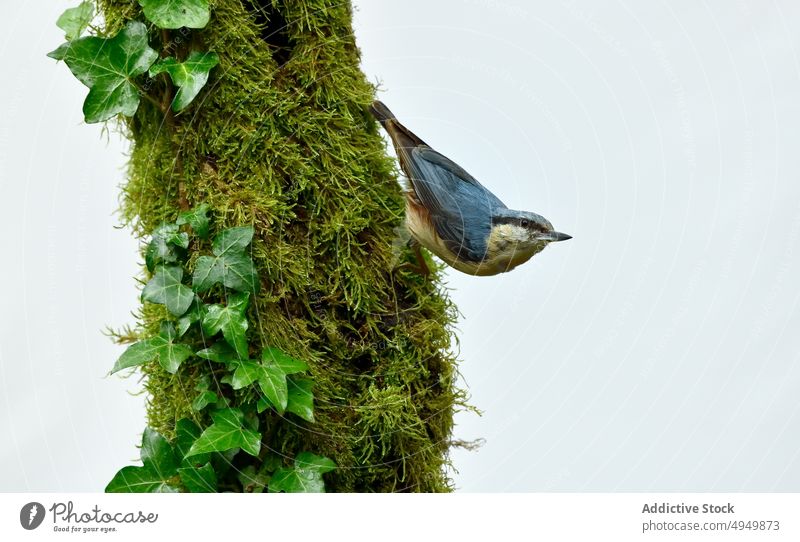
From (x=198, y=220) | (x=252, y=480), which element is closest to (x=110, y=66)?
(x=198, y=220)

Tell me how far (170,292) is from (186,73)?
516 millimetres

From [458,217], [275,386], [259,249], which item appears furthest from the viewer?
[458,217]

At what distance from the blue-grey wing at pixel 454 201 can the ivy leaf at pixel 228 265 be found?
49cm

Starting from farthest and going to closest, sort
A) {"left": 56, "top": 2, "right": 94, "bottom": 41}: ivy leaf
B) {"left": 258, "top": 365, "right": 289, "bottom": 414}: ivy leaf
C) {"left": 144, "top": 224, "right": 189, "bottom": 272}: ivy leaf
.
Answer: {"left": 56, "top": 2, "right": 94, "bottom": 41}: ivy leaf → {"left": 144, "top": 224, "right": 189, "bottom": 272}: ivy leaf → {"left": 258, "top": 365, "right": 289, "bottom": 414}: ivy leaf

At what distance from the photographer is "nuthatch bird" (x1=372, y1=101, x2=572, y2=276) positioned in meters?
2.37

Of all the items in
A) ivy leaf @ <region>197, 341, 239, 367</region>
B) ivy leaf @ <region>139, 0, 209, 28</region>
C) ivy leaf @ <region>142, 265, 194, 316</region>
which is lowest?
ivy leaf @ <region>197, 341, 239, 367</region>

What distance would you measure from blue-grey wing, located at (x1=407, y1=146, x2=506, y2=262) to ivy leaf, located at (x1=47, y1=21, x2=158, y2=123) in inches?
27.3

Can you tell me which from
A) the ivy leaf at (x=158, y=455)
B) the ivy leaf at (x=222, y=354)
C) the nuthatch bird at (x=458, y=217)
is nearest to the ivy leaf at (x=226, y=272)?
the ivy leaf at (x=222, y=354)

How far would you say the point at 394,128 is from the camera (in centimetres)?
234

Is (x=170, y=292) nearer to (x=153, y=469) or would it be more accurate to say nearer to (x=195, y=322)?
(x=195, y=322)
